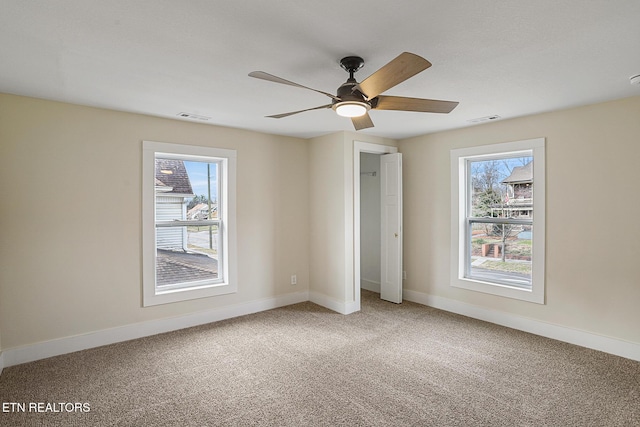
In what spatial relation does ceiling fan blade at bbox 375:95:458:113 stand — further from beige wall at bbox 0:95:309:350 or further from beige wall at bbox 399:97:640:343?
beige wall at bbox 0:95:309:350

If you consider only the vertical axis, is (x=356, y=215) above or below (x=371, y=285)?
above

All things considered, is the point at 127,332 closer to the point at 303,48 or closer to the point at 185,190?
the point at 185,190

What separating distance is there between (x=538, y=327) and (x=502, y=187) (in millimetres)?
1628

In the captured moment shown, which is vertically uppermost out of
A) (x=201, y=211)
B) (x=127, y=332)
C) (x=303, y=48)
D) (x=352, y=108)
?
(x=303, y=48)

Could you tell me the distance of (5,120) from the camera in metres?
3.06

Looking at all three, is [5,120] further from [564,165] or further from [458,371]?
[564,165]

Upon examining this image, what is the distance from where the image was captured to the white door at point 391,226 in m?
4.97

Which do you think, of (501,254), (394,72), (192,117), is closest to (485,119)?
(501,254)

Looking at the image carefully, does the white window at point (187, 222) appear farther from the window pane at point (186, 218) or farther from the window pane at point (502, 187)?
the window pane at point (502, 187)

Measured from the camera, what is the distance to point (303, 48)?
217 centimetres

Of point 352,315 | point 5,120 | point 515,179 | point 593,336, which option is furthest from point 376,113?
point 5,120

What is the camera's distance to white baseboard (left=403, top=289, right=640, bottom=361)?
3264 millimetres

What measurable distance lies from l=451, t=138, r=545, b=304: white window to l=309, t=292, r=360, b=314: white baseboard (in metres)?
1.35

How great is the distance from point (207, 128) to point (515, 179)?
3.71 metres
